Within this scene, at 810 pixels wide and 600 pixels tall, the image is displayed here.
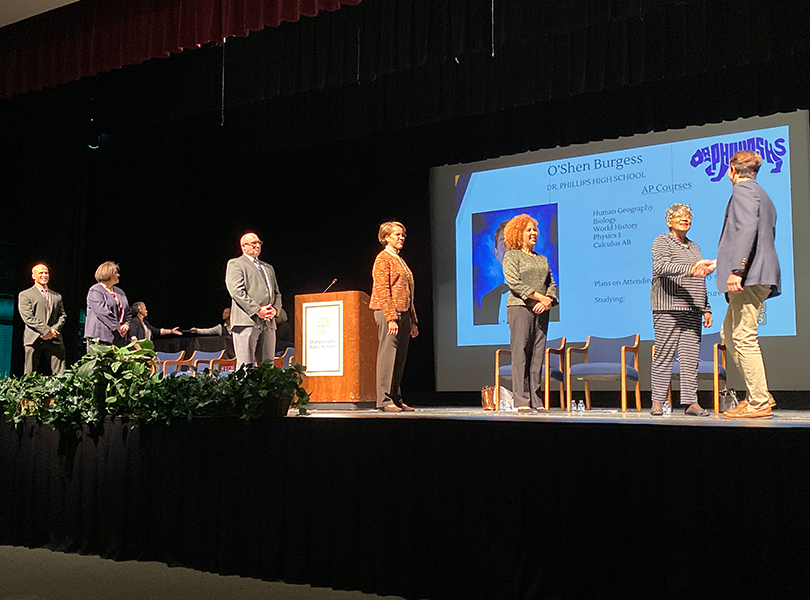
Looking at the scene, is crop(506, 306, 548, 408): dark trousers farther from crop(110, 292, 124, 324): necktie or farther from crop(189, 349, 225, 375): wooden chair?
crop(189, 349, 225, 375): wooden chair

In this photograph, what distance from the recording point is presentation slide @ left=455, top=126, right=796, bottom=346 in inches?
283

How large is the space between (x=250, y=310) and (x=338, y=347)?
1352 mm

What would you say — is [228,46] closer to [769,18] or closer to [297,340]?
[297,340]

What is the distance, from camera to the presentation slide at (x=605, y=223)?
718 centimetres

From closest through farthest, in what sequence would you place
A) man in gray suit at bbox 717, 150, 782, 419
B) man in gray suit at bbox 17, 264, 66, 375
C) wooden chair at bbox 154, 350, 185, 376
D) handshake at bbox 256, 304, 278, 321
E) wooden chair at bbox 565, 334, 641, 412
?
man in gray suit at bbox 717, 150, 782, 419 < handshake at bbox 256, 304, 278, 321 < wooden chair at bbox 565, 334, 641, 412 < man in gray suit at bbox 17, 264, 66, 375 < wooden chair at bbox 154, 350, 185, 376

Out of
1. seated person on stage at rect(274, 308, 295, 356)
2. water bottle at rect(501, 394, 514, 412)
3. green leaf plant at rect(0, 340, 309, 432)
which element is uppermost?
seated person on stage at rect(274, 308, 295, 356)

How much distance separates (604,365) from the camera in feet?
22.3

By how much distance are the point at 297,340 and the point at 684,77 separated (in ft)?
13.8

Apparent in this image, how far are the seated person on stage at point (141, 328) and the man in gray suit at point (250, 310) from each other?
3.26 metres

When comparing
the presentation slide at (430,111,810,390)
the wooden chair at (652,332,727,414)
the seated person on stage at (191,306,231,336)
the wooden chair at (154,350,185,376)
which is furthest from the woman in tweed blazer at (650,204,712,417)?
the seated person on stage at (191,306,231,336)

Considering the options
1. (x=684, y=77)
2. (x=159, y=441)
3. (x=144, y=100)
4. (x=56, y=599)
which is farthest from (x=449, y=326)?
(x=56, y=599)

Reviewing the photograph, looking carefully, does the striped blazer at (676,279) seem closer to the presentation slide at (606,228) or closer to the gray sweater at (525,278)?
the gray sweater at (525,278)

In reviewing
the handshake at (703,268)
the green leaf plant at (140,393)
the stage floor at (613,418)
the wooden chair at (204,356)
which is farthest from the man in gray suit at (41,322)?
the handshake at (703,268)

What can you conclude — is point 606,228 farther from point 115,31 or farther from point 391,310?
point 115,31
